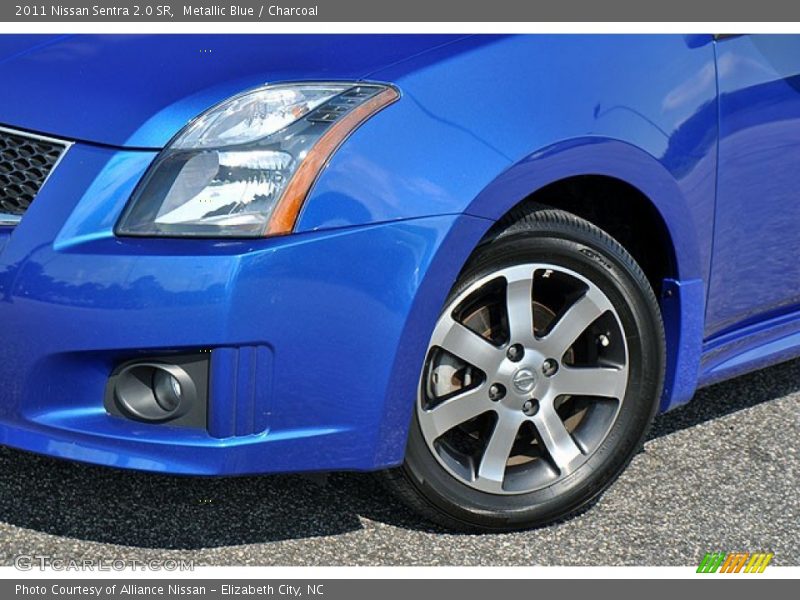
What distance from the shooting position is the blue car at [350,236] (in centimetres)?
264

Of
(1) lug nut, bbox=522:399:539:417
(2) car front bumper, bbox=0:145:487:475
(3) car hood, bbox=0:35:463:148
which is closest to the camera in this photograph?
(2) car front bumper, bbox=0:145:487:475

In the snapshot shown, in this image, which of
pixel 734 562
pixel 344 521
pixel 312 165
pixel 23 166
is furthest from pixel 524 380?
pixel 23 166

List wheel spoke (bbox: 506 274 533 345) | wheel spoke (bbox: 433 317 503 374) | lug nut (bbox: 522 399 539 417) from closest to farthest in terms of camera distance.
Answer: wheel spoke (bbox: 433 317 503 374) → wheel spoke (bbox: 506 274 533 345) → lug nut (bbox: 522 399 539 417)

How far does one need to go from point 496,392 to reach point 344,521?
497mm

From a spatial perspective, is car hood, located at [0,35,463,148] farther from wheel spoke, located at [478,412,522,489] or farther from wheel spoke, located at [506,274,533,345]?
wheel spoke, located at [478,412,522,489]

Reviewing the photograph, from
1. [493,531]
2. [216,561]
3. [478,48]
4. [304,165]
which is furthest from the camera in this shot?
[493,531]

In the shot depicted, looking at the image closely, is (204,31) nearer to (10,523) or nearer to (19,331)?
(19,331)

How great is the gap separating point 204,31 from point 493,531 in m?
1.35

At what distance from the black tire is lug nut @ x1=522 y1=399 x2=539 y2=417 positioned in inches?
8.3

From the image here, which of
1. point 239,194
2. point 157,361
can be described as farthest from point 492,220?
point 157,361

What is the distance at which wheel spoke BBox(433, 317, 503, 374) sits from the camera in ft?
9.53

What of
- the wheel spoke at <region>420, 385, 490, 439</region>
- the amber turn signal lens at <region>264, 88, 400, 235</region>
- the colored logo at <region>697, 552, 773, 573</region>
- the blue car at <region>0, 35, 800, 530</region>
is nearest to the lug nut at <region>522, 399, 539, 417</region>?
the blue car at <region>0, 35, 800, 530</region>

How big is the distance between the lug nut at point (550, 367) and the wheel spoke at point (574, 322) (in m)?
0.01

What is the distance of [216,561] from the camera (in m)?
3.00
